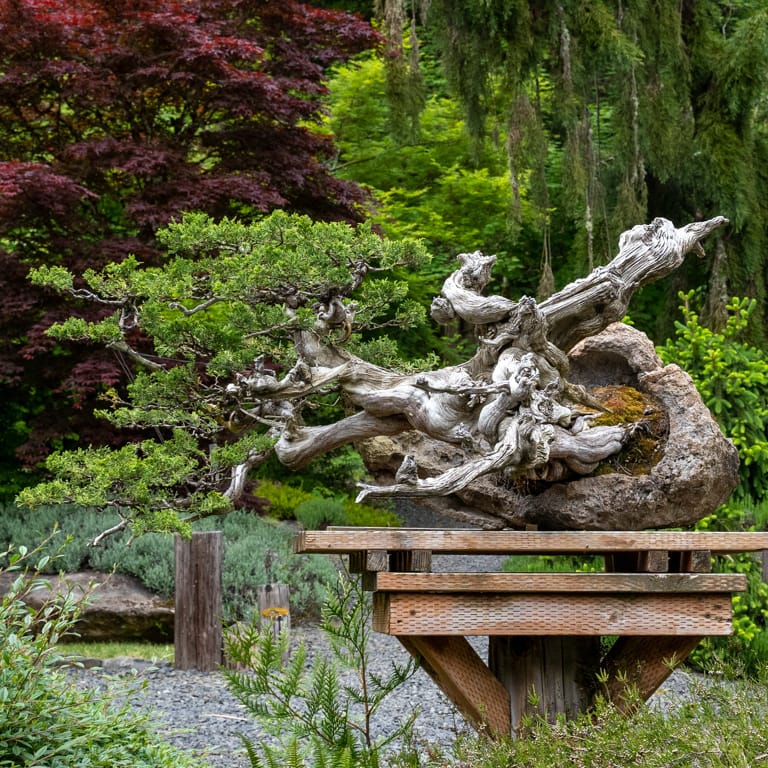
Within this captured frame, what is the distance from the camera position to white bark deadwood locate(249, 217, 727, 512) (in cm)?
324

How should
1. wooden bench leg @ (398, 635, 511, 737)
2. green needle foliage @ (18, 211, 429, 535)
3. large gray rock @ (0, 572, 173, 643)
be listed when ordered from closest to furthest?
wooden bench leg @ (398, 635, 511, 737)
green needle foliage @ (18, 211, 429, 535)
large gray rock @ (0, 572, 173, 643)

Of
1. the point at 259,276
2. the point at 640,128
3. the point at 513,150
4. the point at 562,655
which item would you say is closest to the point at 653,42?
the point at 640,128

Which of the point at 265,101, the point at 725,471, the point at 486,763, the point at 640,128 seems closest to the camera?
the point at 486,763

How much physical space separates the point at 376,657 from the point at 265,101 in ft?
14.6

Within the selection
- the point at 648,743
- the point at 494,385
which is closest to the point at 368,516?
the point at 494,385

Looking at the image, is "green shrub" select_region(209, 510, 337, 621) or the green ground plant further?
"green shrub" select_region(209, 510, 337, 621)

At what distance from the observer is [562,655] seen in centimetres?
354

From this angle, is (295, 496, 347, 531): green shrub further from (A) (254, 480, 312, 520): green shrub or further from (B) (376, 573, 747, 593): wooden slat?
(B) (376, 573, 747, 593): wooden slat

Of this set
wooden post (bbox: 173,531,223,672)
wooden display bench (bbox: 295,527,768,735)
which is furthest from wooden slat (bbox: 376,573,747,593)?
wooden post (bbox: 173,531,223,672)

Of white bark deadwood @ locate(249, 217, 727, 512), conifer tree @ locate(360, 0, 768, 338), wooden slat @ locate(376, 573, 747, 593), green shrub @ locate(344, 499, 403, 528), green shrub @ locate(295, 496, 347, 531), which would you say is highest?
conifer tree @ locate(360, 0, 768, 338)

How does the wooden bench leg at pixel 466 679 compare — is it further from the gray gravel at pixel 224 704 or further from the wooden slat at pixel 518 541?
the gray gravel at pixel 224 704

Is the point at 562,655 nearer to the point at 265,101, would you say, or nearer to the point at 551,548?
the point at 551,548

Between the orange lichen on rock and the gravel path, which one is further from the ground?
the orange lichen on rock

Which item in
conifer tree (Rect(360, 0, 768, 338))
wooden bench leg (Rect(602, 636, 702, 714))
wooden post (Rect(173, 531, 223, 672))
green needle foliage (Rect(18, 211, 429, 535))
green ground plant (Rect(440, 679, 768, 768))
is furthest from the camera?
wooden post (Rect(173, 531, 223, 672))
